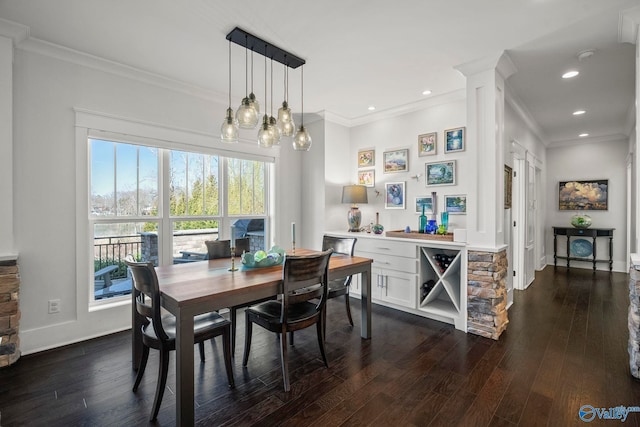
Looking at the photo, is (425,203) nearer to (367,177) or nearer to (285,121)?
(367,177)

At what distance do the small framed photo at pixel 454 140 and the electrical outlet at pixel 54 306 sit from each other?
4.63m

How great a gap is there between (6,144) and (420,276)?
4.15 meters

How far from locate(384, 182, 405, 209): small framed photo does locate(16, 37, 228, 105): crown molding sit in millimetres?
2709

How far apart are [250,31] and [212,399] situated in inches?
112

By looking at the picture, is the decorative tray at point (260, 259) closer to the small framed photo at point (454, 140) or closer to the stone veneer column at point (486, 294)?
the stone veneer column at point (486, 294)

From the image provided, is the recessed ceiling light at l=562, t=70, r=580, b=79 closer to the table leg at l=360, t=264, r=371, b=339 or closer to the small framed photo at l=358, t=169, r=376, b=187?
the small framed photo at l=358, t=169, r=376, b=187

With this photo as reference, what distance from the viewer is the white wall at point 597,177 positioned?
19.5 ft

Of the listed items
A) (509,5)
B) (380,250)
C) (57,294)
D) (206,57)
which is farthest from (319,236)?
(509,5)

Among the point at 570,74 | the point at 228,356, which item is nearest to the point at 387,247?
the point at 228,356

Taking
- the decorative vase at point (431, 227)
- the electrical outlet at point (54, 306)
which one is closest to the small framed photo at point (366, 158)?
the decorative vase at point (431, 227)

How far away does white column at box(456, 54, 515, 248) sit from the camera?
2.99 m

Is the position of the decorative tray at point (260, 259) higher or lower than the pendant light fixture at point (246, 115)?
lower

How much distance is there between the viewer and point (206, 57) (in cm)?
292

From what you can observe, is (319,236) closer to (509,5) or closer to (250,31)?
(250,31)
